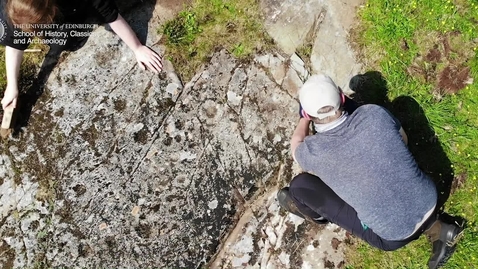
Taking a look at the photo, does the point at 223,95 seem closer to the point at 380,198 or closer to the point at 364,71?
the point at 364,71

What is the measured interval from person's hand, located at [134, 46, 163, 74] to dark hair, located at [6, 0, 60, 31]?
0.85 metres

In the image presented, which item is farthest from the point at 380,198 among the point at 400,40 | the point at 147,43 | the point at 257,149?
the point at 147,43

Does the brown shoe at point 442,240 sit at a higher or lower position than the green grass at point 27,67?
lower

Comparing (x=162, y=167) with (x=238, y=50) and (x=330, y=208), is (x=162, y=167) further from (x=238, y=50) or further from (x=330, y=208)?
(x=330, y=208)

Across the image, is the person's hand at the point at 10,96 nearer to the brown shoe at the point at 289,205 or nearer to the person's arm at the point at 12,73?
the person's arm at the point at 12,73

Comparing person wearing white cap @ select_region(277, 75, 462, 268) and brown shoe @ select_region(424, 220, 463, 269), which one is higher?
person wearing white cap @ select_region(277, 75, 462, 268)

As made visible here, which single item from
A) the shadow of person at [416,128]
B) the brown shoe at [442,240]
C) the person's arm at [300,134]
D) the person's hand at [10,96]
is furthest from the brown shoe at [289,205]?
the person's hand at [10,96]

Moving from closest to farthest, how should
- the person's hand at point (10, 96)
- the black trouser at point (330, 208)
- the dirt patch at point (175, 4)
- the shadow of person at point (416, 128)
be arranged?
1. the black trouser at point (330, 208)
2. the shadow of person at point (416, 128)
3. the person's hand at point (10, 96)
4. the dirt patch at point (175, 4)

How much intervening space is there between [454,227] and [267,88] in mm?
1781

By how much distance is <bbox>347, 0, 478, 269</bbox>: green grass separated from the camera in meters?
4.02

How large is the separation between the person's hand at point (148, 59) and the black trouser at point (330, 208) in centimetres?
149

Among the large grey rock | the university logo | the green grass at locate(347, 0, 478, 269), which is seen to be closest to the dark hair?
the university logo

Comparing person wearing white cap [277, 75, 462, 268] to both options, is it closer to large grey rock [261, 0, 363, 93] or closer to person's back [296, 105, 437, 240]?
person's back [296, 105, 437, 240]

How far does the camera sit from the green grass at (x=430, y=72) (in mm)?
4023
